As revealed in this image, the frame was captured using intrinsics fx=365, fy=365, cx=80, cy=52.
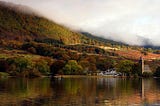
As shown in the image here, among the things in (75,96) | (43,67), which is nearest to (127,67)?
(43,67)

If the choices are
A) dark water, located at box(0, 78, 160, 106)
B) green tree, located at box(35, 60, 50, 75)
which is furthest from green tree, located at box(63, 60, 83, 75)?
dark water, located at box(0, 78, 160, 106)

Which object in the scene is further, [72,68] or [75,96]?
[72,68]

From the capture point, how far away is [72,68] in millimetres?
187625

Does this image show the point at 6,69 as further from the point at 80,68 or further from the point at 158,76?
the point at 158,76

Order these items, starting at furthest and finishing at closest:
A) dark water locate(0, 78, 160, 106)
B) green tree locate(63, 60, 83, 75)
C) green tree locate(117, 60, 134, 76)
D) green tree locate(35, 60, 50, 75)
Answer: green tree locate(117, 60, 134, 76) → green tree locate(63, 60, 83, 75) → green tree locate(35, 60, 50, 75) → dark water locate(0, 78, 160, 106)

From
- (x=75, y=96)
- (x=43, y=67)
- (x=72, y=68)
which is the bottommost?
(x=75, y=96)

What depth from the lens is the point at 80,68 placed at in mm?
191500

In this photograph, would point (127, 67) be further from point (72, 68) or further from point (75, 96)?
point (75, 96)

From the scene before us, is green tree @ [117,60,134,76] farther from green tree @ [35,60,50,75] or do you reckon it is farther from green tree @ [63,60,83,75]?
green tree @ [35,60,50,75]

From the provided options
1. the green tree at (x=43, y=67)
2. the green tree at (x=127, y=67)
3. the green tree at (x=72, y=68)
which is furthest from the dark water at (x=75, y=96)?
the green tree at (x=127, y=67)

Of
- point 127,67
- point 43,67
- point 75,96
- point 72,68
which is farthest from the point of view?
point 127,67

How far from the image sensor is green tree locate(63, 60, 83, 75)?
18527cm

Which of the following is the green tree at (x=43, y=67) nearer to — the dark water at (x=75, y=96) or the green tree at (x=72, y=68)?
the green tree at (x=72, y=68)

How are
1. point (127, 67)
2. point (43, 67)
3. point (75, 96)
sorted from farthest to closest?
point (127, 67) < point (43, 67) < point (75, 96)
